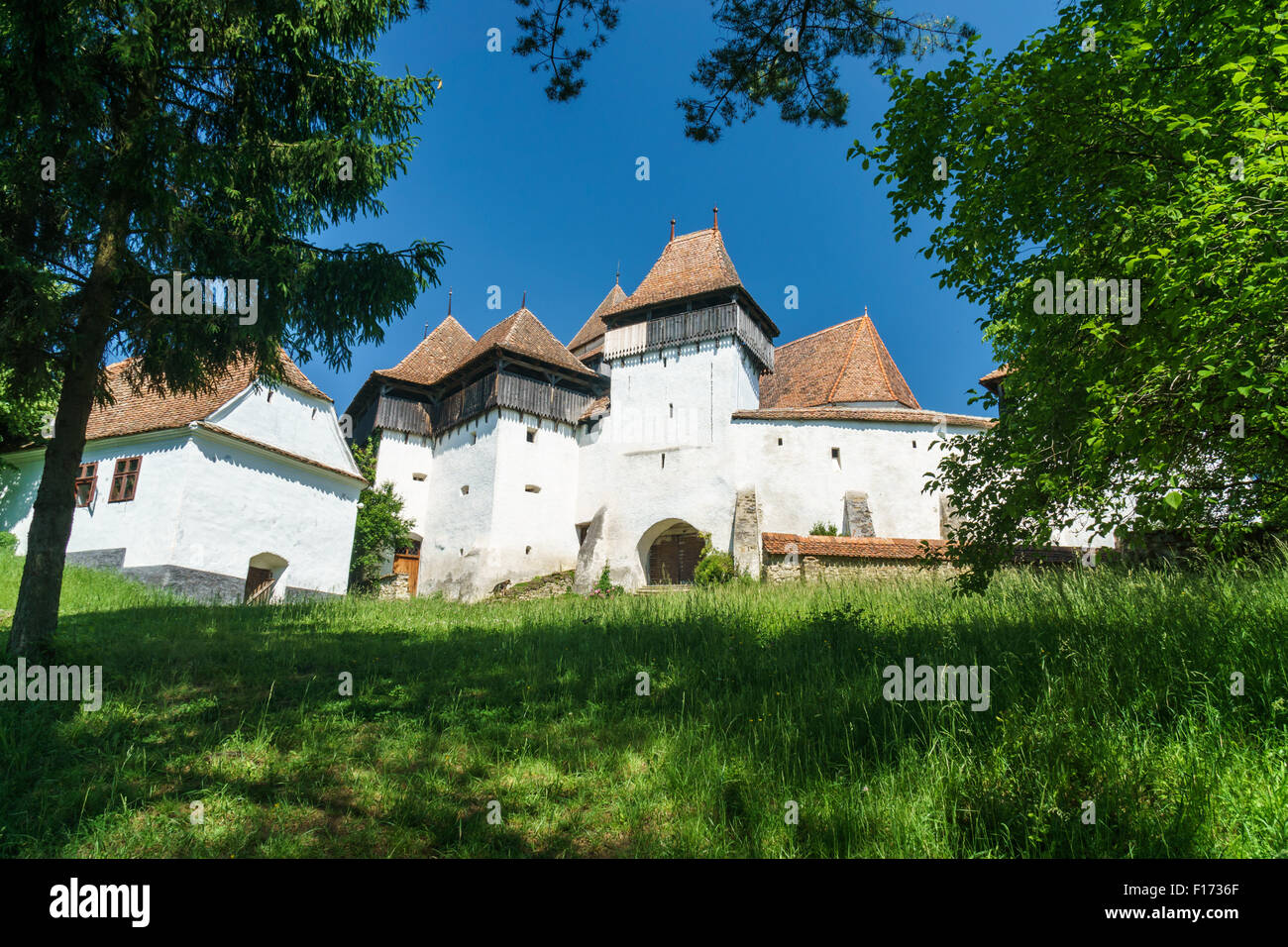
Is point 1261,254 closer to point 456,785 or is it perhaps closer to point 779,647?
point 779,647

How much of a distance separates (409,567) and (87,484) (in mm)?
10658

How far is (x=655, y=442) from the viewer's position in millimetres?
23297

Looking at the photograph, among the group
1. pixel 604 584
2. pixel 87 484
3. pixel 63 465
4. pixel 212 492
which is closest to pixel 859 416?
pixel 604 584

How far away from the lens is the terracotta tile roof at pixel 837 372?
24188 millimetres

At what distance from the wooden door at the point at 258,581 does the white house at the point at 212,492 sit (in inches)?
1.3

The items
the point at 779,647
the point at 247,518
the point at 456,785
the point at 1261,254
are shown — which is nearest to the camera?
the point at 1261,254

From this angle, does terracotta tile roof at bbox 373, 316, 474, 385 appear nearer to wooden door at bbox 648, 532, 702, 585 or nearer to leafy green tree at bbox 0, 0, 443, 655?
wooden door at bbox 648, 532, 702, 585

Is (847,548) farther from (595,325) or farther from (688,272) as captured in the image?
(595,325)

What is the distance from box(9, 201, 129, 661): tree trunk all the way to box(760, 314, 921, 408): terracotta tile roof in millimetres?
21002

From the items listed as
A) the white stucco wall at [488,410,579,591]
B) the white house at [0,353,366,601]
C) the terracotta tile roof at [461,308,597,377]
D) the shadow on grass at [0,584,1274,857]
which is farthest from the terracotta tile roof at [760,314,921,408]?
the shadow on grass at [0,584,1274,857]

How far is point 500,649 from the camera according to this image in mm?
7551

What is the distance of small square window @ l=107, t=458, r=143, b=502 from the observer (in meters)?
16.5

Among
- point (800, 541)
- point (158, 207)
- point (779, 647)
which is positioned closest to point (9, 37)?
point (158, 207)
